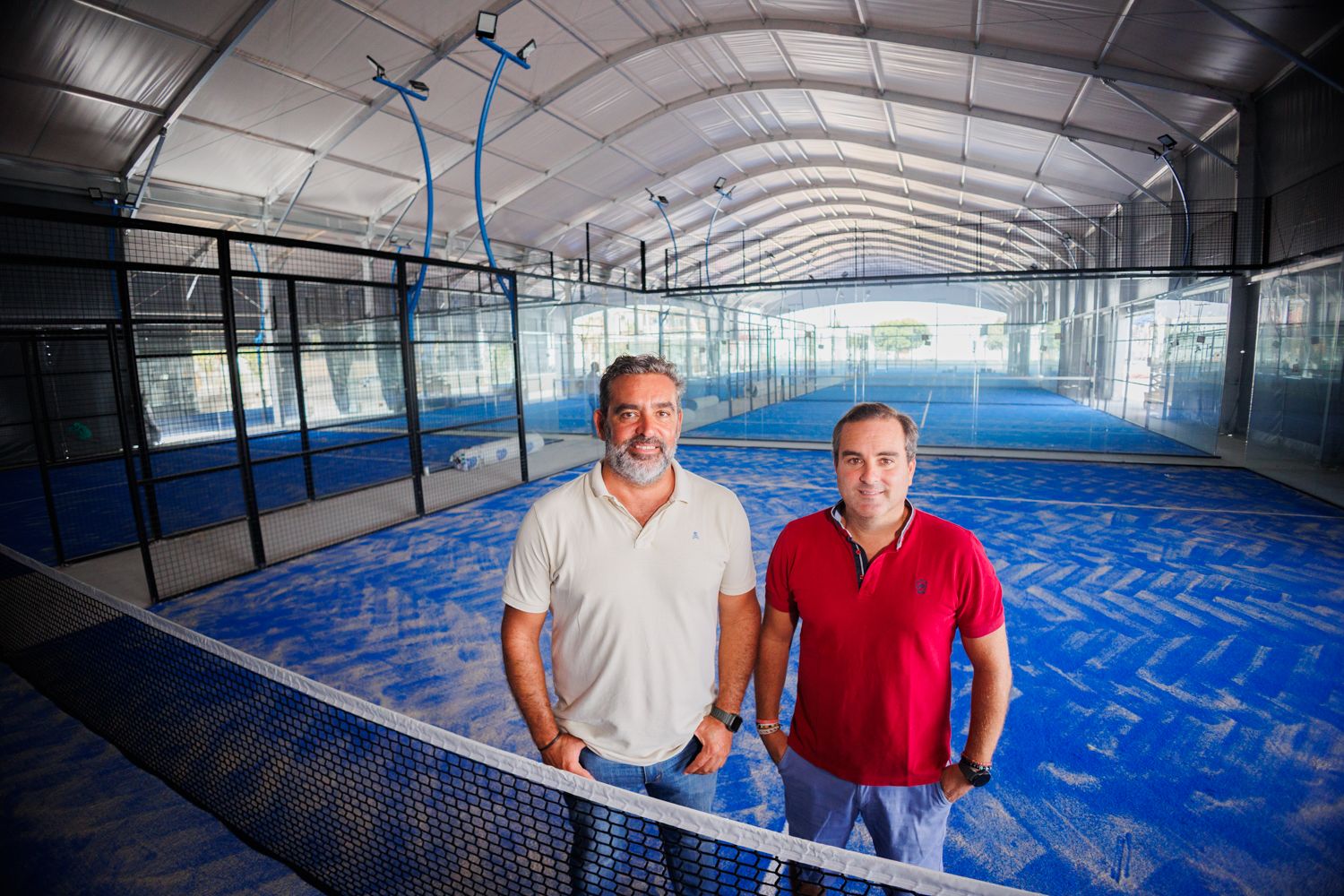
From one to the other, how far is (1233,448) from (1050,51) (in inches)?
325

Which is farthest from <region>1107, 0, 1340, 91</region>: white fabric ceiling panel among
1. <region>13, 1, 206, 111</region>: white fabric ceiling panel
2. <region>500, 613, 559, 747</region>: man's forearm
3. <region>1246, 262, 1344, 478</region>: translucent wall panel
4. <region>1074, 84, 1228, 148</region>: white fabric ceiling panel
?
<region>13, 1, 206, 111</region>: white fabric ceiling panel

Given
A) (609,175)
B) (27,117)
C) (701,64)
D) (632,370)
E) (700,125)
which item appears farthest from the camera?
(609,175)

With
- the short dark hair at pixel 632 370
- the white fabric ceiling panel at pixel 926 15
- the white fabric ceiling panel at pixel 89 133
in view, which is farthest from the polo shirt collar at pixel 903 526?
the white fabric ceiling panel at pixel 89 133

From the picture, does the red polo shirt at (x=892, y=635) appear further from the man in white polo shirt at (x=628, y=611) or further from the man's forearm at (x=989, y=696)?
the man in white polo shirt at (x=628, y=611)

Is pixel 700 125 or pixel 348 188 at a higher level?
pixel 700 125

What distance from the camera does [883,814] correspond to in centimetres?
213

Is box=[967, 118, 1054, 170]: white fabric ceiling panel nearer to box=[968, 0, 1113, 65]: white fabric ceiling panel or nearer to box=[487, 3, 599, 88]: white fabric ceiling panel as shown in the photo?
box=[968, 0, 1113, 65]: white fabric ceiling panel

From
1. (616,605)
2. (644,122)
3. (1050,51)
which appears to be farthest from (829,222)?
(616,605)

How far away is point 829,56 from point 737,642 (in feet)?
50.5

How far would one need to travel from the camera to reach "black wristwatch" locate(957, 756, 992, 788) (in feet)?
6.62

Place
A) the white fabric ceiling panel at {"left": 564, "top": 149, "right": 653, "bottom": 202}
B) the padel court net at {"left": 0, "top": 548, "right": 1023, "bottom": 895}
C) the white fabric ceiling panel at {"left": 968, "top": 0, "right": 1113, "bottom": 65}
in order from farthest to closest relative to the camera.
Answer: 1. the white fabric ceiling panel at {"left": 564, "top": 149, "right": 653, "bottom": 202}
2. the white fabric ceiling panel at {"left": 968, "top": 0, "right": 1113, "bottom": 65}
3. the padel court net at {"left": 0, "top": 548, "right": 1023, "bottom": 895}

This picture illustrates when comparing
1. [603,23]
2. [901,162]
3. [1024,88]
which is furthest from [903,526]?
[901,162]

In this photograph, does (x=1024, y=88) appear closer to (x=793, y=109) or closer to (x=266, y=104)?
(x=793, y=109)

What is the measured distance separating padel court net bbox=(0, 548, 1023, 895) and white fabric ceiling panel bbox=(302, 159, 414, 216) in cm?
1399
